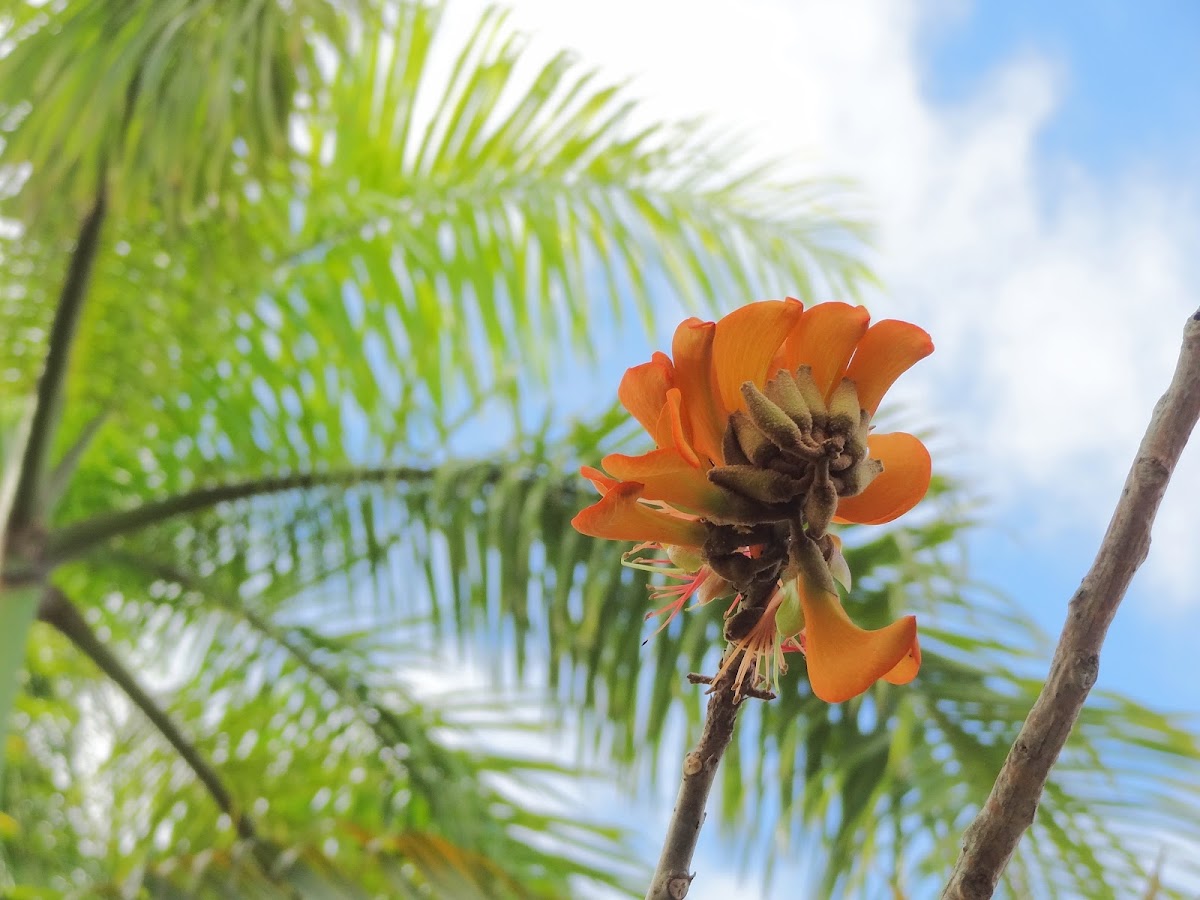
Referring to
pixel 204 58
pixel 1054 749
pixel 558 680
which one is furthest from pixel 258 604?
pixel 1054 749

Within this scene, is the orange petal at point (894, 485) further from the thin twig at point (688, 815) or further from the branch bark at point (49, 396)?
the branch bark at point (49, 396)

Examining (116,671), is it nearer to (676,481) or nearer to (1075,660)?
(676,481)

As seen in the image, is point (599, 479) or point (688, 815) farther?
point (599, 479)

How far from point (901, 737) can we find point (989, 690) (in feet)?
0.51

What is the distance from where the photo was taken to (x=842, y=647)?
0.41 metres

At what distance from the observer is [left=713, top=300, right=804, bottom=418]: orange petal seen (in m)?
0.44

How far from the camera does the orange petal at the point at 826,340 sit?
1.48 feet

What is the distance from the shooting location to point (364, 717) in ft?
5.90

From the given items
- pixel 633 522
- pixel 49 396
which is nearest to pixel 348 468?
pixel 49 396

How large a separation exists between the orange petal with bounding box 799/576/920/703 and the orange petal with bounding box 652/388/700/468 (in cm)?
6

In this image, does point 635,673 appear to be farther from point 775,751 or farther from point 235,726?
point 235,726

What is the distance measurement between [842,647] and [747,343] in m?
0.12

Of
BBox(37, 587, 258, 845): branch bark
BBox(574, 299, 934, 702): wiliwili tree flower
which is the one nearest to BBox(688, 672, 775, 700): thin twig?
BBox(574, 299, 934, 702): wiliwili tree flower

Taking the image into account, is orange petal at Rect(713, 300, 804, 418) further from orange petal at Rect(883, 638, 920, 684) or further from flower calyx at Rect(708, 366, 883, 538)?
orange petal at Rect(883, 638, 920, 684)
